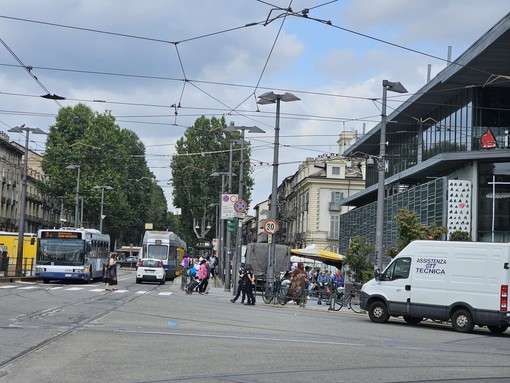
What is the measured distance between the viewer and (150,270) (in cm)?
4994

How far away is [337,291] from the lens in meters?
30.6

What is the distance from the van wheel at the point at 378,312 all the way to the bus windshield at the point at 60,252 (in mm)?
22328

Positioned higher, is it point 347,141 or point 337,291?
point 347,141

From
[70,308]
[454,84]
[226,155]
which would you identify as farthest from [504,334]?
[226,155]

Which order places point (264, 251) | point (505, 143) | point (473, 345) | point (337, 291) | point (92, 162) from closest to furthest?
point (473, 345) → point (337, 291) → point (505, 143) → point (264, 251) → point (92, 162)

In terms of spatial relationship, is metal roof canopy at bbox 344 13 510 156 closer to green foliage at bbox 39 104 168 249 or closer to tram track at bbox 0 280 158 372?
tram track at bbox 0 280 158 372

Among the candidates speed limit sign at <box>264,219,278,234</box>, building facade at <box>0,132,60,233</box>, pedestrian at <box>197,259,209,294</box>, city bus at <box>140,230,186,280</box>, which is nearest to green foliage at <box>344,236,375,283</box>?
speed limit sign at <box>264,219,278,234</box>

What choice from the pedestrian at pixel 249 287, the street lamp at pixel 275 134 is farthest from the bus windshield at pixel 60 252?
the pedestrian at pixel 249 287

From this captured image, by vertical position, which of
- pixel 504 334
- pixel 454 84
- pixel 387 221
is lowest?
pixel 504 334

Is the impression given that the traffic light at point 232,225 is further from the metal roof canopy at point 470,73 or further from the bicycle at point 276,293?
the metal roof canopy at point 470,73

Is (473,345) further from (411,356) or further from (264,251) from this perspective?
(264,251)

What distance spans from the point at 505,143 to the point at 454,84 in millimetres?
3609

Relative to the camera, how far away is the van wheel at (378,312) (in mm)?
24516

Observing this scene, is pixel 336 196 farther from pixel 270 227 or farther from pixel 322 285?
pixel 270 227
